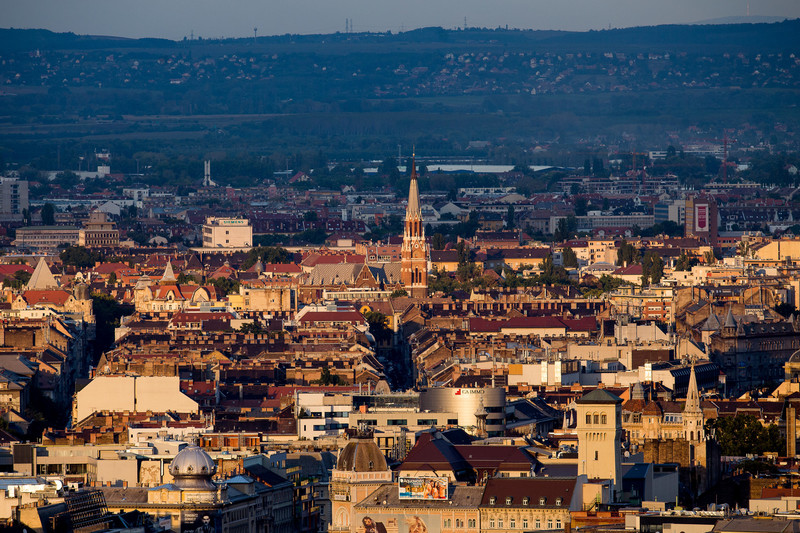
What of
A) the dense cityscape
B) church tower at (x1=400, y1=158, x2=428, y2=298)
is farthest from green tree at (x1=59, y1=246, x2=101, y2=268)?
church tower at (x1=400, y1=158, x2=428, y2=298)

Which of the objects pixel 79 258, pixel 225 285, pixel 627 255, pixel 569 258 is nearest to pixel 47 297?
pixel 225 285

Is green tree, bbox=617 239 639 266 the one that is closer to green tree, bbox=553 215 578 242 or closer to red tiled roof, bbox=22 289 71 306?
green tree, bbox=553 215 578 242

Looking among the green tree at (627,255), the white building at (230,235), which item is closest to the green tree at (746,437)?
the green tree at (627,255)

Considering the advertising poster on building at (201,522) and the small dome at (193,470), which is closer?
the advertising poster on building at (201,522)

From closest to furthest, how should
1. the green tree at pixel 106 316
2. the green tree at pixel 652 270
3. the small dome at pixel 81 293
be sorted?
the green tree at pixel 106 316, the small dome at pixel 81 293, the green tree at pixel 652 270

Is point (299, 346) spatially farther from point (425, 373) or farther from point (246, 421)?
point (246, 421)

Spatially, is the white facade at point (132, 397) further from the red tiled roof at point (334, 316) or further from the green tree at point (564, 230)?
the green tree at point (564, 230)

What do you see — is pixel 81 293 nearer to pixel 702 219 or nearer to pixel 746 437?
pixel 746 437

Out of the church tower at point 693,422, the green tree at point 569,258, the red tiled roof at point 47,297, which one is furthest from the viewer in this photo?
the green tree at point 569,258
